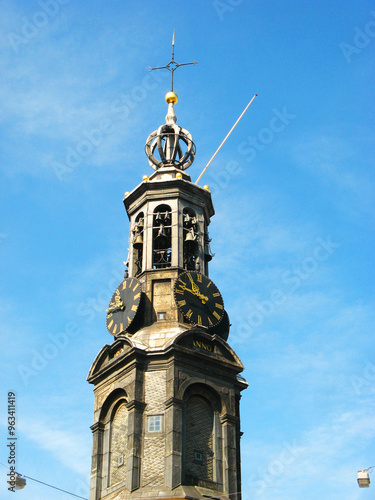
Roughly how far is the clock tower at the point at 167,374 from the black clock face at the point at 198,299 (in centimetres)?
7

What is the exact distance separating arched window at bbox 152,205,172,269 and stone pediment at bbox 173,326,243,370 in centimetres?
645

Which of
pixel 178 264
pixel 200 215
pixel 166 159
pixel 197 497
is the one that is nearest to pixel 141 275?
pixel 178 264

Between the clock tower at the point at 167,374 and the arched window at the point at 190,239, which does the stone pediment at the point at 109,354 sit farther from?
the arched window at the point at 190,239

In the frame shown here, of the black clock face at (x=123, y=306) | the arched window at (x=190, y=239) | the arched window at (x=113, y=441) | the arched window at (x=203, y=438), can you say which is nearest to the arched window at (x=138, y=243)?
the black clock face at (x=123, y=306)

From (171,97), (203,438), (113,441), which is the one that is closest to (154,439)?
(203,438)

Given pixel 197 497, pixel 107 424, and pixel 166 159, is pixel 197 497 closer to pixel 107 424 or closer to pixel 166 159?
pixel 107 424

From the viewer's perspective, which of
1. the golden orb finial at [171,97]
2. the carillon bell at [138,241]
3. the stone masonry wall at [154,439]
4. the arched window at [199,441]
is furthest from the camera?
the golden orb finial at [171,97]

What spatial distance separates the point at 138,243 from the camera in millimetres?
60062

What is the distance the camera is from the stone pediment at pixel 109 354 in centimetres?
5416

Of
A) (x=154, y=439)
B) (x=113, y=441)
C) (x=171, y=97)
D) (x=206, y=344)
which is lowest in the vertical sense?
(x=154, y=439)

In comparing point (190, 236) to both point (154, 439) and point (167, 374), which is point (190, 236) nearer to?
point (167, 374)

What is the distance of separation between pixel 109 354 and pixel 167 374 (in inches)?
198

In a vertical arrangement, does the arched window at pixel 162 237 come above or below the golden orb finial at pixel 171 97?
below

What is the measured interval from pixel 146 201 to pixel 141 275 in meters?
5.71
